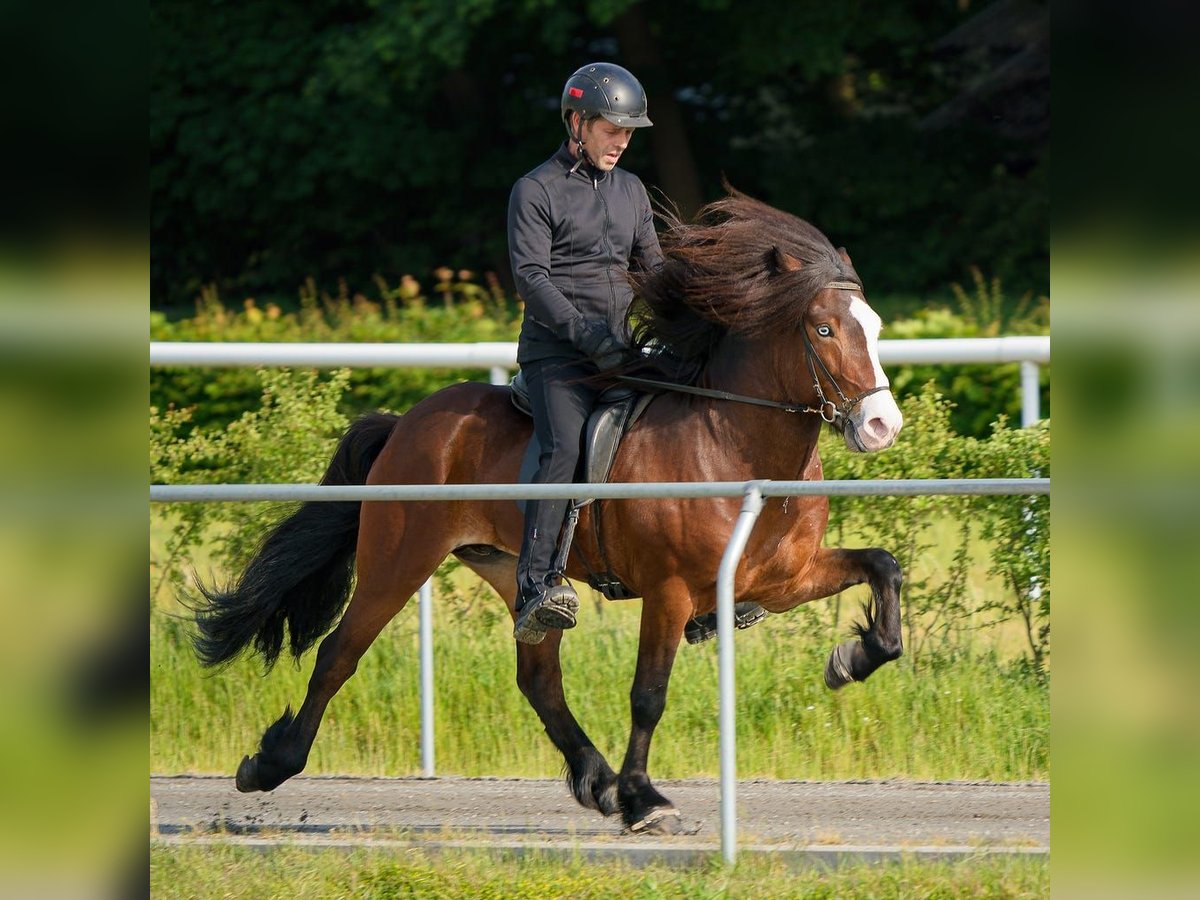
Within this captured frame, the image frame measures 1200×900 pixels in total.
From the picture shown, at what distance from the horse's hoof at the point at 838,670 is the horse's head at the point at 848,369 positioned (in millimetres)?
703

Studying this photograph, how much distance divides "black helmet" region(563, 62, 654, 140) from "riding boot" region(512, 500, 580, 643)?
1.17m

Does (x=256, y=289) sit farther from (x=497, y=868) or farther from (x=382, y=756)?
(x=497, y=868)

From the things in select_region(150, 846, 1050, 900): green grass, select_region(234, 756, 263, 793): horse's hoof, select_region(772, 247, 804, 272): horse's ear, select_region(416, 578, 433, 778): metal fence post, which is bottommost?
select_region(150, 846, 1050, 900): green grass

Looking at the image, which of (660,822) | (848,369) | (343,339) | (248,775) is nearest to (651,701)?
(660,822)

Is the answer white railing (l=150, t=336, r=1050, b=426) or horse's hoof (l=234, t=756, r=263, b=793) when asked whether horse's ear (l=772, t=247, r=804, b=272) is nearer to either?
white railing (l=150, t=336, r=1050, b=426)

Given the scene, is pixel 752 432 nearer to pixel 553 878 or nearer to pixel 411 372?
pixel 553 878

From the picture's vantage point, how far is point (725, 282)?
16.3 feet

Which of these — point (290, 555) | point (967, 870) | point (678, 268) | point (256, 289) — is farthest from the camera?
point (256, 289)

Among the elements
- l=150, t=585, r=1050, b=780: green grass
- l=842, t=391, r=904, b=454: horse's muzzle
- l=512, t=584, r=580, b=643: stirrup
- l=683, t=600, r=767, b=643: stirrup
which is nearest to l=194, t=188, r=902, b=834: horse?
l=842, t=391, r=904, b=454: horse's muzzle

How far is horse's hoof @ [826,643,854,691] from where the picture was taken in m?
4.94

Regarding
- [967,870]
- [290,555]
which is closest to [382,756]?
[290,555]

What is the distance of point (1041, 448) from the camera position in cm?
602
